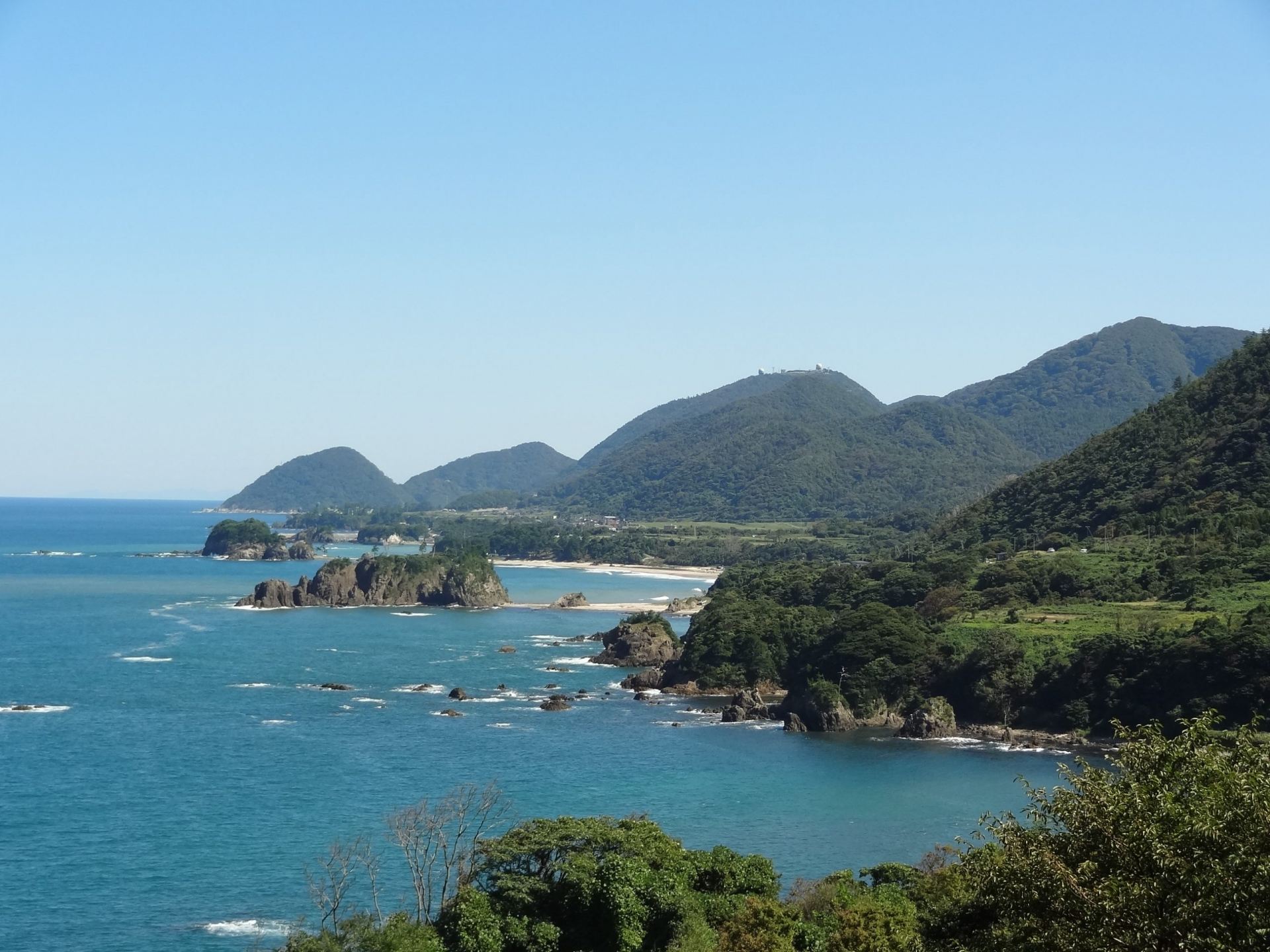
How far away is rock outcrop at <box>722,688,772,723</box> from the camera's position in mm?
84188

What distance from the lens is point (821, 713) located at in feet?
268

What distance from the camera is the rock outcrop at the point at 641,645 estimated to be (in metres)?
110

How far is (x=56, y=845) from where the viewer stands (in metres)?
51.8

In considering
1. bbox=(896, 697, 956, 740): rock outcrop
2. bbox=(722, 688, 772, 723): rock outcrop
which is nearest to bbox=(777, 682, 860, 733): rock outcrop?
bbox=(722, 688, 772, 723): rock outcrop

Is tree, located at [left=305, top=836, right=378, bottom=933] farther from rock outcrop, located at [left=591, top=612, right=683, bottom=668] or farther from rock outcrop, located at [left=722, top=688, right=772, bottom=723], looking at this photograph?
rock outcrop, located at [left=591, top=612, right=683, bottom=668]

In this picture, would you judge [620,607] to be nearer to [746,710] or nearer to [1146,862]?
[746,710]

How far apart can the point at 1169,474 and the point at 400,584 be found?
94.1 metres

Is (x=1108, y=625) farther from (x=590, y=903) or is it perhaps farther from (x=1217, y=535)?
(x=590, y=903)

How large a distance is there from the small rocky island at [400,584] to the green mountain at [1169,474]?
192 feet

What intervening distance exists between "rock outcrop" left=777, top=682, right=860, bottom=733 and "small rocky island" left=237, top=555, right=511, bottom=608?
82691 mm

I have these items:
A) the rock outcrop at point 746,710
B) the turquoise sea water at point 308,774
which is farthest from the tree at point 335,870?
the rock outcrop at point 746,710

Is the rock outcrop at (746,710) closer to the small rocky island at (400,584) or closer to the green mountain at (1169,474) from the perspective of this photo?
the green mountain at (1169,474)

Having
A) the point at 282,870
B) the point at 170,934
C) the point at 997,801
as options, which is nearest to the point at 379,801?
the point at 282,870

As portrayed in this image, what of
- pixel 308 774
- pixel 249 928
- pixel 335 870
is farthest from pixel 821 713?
pixel 249 928
